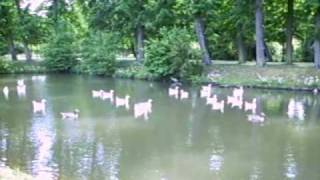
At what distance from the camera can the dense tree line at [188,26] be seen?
128ft

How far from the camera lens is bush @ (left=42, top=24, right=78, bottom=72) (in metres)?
50.6

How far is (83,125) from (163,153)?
5.76 metres

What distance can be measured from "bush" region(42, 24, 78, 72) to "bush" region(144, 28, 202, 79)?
41.0 ft

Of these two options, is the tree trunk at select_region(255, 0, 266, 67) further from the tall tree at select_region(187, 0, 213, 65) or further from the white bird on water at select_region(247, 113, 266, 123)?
the white bird on water at select_region(247, 113, 266, 123)

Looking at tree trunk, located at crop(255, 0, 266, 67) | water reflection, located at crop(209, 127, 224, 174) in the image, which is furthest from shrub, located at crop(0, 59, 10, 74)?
water reflection, located at crop(209, 127, 224, 174)

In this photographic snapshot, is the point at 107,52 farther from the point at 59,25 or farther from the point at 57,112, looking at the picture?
the point at 57,112

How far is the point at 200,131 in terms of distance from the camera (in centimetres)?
2127

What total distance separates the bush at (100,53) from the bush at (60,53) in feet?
8.22

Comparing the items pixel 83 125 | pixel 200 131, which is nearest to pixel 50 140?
pixel 83 125

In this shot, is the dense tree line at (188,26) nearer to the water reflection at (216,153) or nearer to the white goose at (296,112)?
the white goose at (296,112)

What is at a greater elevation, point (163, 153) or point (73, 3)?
point (73, 3)

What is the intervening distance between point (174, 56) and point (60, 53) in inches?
582

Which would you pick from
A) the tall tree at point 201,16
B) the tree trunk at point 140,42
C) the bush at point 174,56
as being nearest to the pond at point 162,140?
the bush at point 174,56

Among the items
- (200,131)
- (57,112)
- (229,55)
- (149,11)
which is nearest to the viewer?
(200,131)
